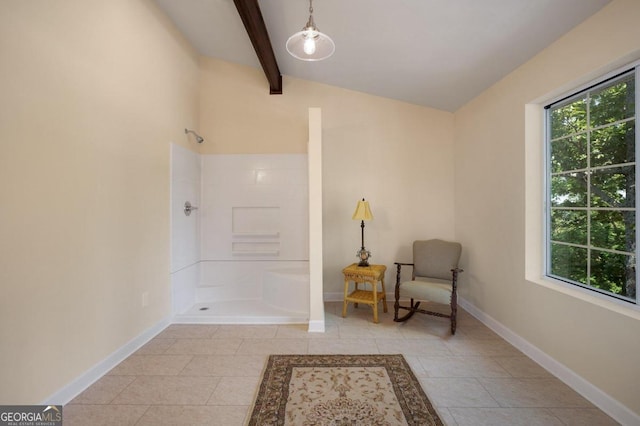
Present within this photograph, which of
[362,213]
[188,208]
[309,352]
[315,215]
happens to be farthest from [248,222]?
[309,352]

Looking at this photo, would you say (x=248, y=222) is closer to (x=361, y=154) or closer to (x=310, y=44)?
(x=361, y=154)

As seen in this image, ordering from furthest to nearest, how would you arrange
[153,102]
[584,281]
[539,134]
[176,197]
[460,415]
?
[176,197]
[153,102]
[539,134]
[584,281]
[460,415]

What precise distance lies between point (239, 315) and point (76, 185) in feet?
6.26

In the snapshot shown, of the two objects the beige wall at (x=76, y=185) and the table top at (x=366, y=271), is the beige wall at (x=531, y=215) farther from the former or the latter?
the beige wall at (x=76, y=185)

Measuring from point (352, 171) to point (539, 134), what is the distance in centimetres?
198

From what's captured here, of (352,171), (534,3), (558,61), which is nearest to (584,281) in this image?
(558,61)

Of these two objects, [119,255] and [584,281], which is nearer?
[584,281]

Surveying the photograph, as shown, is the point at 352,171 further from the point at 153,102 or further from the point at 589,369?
the point at 589,369

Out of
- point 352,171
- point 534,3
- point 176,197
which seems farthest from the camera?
point 352,171

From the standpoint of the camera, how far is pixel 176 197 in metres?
3.14

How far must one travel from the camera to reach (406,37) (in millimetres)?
2418

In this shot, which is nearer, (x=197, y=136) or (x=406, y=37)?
(x=406, y=37)

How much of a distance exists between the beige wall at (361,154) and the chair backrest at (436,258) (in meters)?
0.42

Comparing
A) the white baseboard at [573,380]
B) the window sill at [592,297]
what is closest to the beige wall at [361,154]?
the white baseboard at [573,380]
